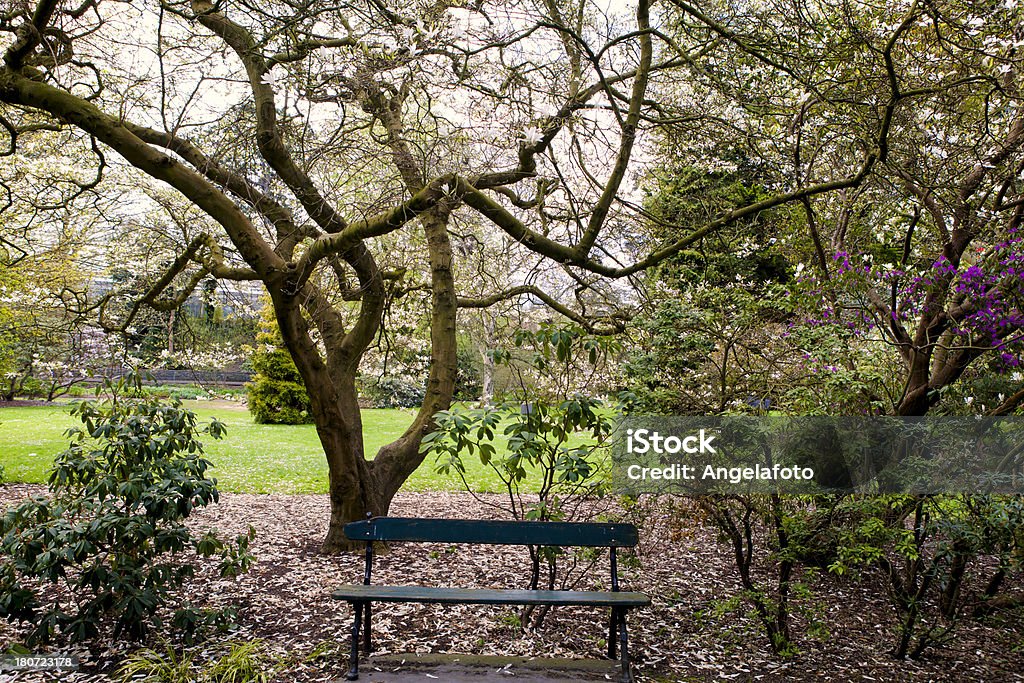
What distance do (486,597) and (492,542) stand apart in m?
0.40

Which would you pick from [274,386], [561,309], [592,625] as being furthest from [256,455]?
[592,625]

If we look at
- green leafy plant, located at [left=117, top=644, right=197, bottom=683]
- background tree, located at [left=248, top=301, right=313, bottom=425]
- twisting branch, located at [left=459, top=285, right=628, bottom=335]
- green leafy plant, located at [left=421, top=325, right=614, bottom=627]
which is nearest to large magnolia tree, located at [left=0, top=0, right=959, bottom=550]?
twisting branch, located at [left=459, top=285, right=628, bottom=335]

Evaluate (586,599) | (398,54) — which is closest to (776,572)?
(586,599)

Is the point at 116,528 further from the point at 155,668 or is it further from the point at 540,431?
the point at 540,431

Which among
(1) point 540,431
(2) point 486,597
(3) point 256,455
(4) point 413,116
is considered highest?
(4) point 413,116

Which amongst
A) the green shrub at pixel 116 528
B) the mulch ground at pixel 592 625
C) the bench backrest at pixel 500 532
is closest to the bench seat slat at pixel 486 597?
the bench backrest at pixel 500 532

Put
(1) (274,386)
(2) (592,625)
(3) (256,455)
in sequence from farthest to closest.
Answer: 1. (1) (274,386)
2. (3) (256,455)
3. (2) (592,625)

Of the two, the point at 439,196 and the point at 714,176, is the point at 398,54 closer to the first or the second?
the point at 439,196

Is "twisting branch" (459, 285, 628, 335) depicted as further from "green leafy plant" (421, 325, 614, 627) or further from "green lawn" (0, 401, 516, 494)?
"green lawn" (0, 401, 516, 494)

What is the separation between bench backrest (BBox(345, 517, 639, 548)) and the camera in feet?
12.7

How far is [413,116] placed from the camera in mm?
6770

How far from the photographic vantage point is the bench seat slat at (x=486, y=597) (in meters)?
3.51

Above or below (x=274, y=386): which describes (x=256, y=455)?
below

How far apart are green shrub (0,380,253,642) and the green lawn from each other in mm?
3500
